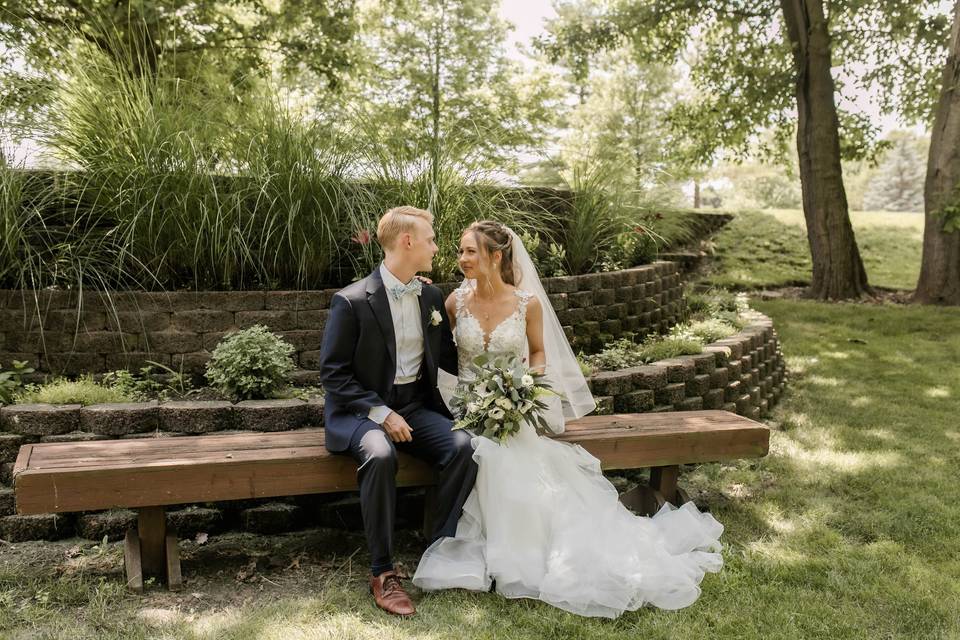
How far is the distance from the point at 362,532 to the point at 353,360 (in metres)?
0.97

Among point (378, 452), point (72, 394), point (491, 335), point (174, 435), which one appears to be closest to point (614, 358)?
point (491, 335)

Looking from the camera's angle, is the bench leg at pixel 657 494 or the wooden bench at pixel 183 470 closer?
the wooden bench at pixel 183 470

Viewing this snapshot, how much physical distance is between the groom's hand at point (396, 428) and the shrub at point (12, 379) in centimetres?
196

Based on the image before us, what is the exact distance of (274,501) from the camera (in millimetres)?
3633

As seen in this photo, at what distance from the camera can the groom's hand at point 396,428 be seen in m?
3.17

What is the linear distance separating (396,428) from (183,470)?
2.88 ft

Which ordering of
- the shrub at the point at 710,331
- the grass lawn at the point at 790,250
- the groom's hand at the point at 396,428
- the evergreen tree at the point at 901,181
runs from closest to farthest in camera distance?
the groom's hand at the point at 396,428
the shrub at the point at 710,331
the grass lawn at the point at 790,250
the evergreen tree at the point at 901,181

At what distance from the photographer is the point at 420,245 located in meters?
3.38

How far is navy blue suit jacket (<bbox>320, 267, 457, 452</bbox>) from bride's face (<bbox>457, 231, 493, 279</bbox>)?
47 cm

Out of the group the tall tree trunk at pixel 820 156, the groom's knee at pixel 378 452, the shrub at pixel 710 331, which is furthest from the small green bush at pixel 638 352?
the tall tree trunk at pixel 820 156

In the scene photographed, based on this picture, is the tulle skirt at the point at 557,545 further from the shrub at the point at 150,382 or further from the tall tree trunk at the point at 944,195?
the tall tree trunk at the point at 944,195

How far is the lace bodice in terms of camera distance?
3.62 meters

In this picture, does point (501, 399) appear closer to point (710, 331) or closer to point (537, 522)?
point (537, 522)

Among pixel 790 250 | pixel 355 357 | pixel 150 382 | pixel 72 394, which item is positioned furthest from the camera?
A: pixel 790 250
